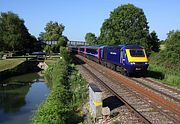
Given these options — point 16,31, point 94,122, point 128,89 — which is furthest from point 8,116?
point 16,31

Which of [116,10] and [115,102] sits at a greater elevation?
[116,10]

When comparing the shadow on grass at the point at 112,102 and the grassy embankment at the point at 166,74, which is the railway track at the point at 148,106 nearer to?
the shadow on grass at the point at 112,102

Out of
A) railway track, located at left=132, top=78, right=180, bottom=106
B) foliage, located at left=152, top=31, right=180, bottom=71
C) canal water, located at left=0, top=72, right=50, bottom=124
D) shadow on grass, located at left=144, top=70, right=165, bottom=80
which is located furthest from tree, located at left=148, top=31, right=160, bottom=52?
Answer: railway track, located at left=132, top=78, right=180, bottom=106

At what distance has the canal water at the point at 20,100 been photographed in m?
27.9

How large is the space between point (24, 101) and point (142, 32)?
49.2 metres

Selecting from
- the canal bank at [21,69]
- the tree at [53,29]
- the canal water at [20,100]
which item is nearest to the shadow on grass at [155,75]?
the canal water at [20,100]

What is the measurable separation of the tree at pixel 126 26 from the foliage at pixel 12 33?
24.6m

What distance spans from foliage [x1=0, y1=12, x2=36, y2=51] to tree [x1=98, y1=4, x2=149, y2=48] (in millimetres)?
24581

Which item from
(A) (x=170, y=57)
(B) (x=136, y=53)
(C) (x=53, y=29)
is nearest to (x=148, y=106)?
(B) (x=136, y=53)

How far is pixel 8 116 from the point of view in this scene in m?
28.6

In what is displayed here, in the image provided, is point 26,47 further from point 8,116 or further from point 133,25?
point 8,116

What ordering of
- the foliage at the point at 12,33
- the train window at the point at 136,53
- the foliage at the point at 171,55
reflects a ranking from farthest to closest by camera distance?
the foliage at the point at 12,33 → the foliage at the point at 171,55 → the train window at the point at 136,53

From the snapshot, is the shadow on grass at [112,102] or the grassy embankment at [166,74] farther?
the grassy embankment at [166,74]

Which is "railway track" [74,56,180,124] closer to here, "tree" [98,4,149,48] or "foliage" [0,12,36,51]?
"tree" [98,4,149,48]
